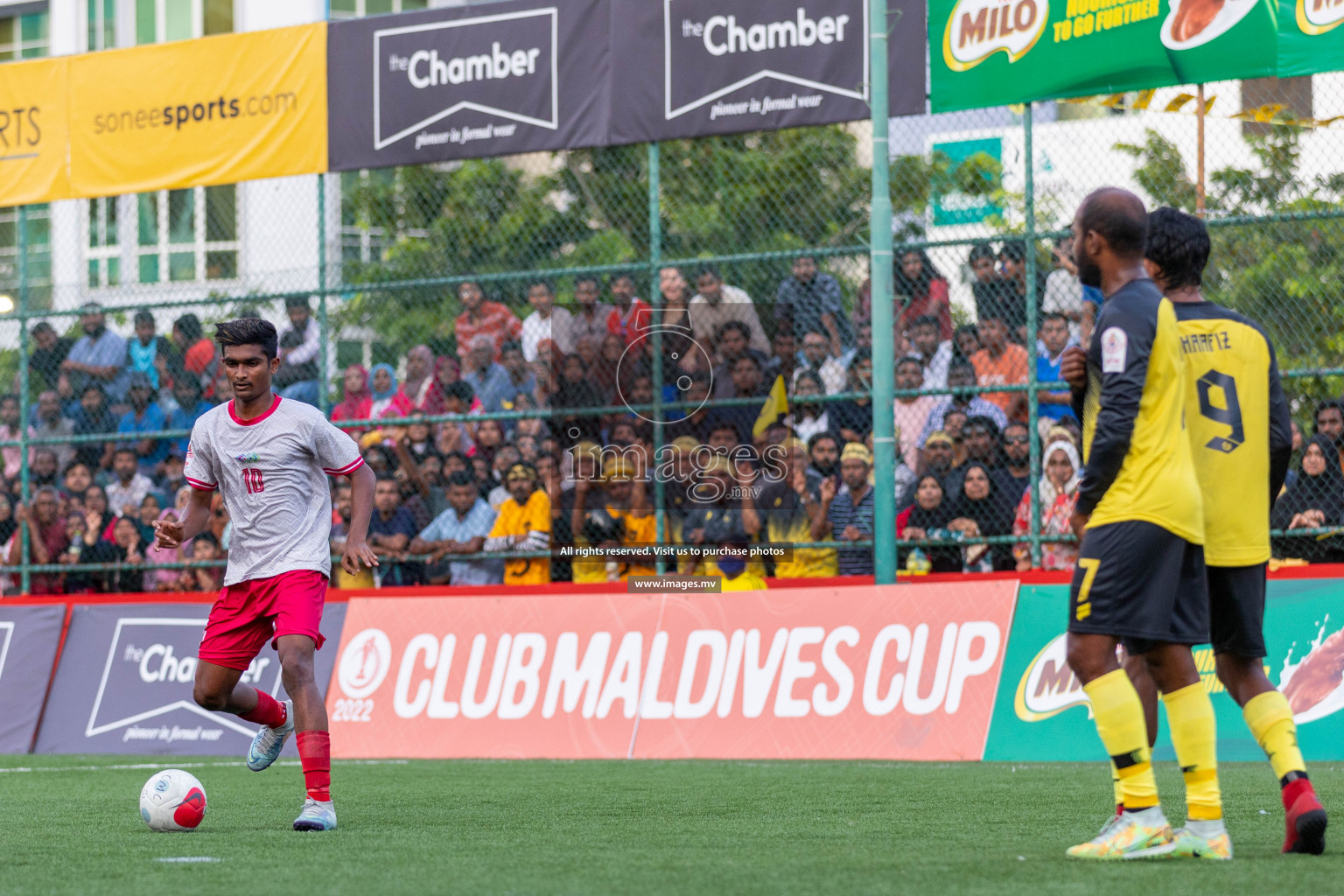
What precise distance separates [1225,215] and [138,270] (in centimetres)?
2176

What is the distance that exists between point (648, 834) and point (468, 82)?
863cm

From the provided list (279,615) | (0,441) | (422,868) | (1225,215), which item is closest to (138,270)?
(0,441)

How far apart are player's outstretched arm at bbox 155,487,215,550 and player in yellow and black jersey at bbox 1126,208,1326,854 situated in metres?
4.11

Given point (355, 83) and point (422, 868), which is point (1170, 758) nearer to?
point (422, 868)

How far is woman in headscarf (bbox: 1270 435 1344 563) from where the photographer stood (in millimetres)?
11406

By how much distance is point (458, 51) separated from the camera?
46.8ft

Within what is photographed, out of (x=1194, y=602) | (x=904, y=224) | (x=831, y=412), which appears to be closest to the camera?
(x=1194, y=602)

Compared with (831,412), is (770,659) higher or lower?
lower

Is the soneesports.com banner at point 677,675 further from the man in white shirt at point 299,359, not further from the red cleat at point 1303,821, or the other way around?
the red cleat at point 1303,821

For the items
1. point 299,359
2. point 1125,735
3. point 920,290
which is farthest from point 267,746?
point 299,359

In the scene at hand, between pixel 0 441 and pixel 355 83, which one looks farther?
pixel 0 441

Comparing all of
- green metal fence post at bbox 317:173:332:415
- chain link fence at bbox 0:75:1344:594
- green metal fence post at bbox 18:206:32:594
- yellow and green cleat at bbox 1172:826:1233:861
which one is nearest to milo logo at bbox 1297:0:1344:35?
chain link fence at bbox 0:75:1344:594

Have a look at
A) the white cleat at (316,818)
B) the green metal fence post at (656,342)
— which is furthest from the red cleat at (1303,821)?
the green metal fence post at (656,342)

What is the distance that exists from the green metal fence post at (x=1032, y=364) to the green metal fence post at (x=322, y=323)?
17.4 feet
